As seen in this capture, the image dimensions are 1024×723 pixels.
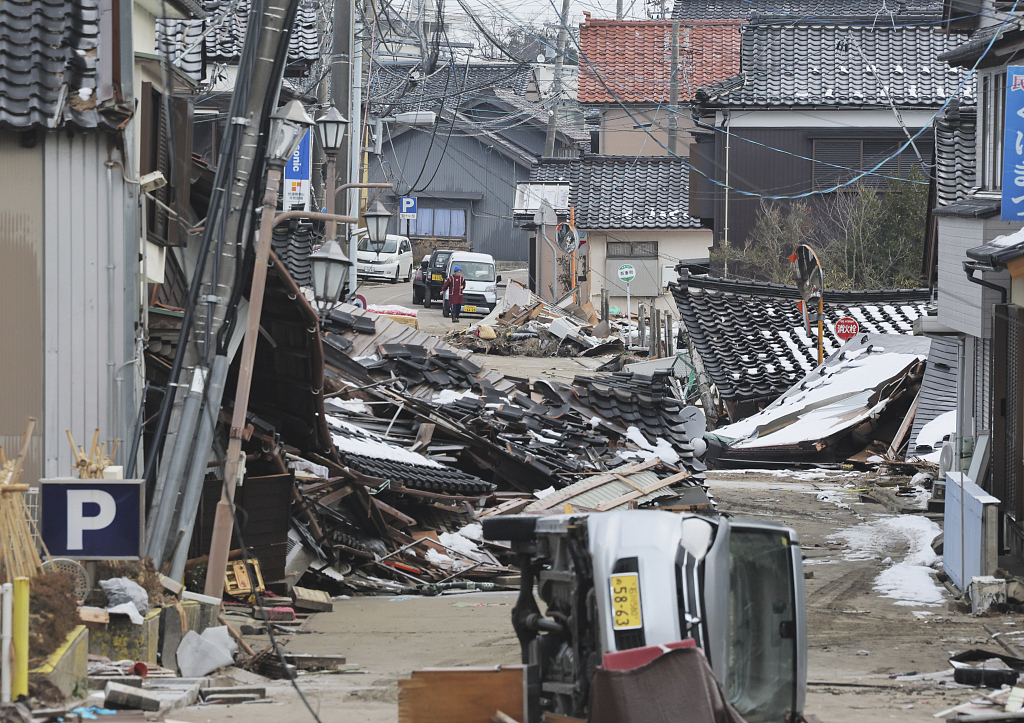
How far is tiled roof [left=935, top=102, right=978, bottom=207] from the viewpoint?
1827 cm

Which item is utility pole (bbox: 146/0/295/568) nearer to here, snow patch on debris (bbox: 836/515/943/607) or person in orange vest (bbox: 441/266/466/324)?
snow patch on debris (bbox: 836/515/943/607)

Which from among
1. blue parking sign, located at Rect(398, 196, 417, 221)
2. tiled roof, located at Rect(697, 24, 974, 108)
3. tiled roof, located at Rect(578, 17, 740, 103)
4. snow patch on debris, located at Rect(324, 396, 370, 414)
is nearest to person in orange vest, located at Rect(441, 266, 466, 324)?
tiled roof, located at Rect(578, 17, 740, 103)

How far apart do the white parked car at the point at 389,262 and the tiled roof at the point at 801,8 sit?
15.2 metres

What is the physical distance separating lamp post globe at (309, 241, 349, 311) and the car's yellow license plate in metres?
5.17

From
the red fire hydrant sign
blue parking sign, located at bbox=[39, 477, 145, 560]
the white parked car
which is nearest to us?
blue parking sign, located at bbox=[39, 477, 145, 560]

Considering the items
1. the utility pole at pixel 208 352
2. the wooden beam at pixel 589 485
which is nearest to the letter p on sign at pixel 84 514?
the utility pole at pixel 208 352

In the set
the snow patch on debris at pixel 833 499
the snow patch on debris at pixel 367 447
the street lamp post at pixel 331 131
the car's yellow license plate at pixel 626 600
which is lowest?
the snow patch on debris at pixel 833 499

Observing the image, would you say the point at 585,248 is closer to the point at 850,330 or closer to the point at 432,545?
the point at 850,330

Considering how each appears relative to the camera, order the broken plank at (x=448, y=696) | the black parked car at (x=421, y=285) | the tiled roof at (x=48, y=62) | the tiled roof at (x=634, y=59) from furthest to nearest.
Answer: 1. the tiled roof at (x=634, y=59)
2. the black parked car at (x=421, y=285)
3. the tiled roof at (x=48, y=62)
4. the broken plank at (x=448, y=696)

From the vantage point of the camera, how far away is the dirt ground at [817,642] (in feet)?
26.9

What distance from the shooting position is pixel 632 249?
4328 centimetres

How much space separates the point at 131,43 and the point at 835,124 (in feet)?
101

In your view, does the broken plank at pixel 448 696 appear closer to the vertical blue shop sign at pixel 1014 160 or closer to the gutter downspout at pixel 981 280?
the vertical blue shop sign at pixel 1014 160

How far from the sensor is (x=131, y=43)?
34.0 feet
